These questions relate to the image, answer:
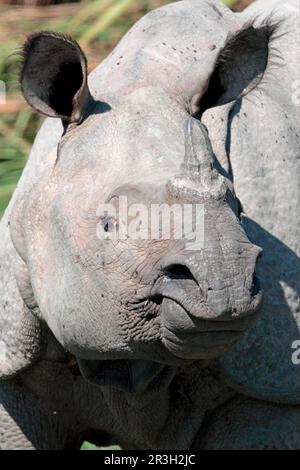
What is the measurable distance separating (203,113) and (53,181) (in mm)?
402

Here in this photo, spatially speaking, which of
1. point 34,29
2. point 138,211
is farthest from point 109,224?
point 34,29

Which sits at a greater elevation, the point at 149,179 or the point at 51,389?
the point at 149,179

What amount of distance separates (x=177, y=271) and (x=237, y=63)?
2.05 feet

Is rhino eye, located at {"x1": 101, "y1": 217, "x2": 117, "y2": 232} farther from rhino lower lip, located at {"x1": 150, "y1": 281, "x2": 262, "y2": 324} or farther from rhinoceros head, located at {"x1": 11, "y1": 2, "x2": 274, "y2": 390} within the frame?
rhino lower lip, located at {"x1": 150, "y1": 281, "x2": 262, "y2": 324}

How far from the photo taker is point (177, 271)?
2777mm

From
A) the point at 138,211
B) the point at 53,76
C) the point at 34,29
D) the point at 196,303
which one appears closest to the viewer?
the point at 196,303

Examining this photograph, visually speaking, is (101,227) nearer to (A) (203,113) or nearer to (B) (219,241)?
(B) (219,241)

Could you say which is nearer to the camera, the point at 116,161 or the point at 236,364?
the point at 116,161

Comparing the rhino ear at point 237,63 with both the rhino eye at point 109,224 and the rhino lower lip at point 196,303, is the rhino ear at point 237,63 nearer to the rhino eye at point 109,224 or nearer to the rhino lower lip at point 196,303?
the rhino eye at point 109,224

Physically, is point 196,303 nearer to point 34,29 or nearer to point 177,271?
point 177,271

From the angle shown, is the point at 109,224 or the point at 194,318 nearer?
the point at 194,318

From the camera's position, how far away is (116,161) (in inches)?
117

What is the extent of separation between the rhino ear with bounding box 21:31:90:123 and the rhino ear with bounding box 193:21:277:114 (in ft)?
0.82
